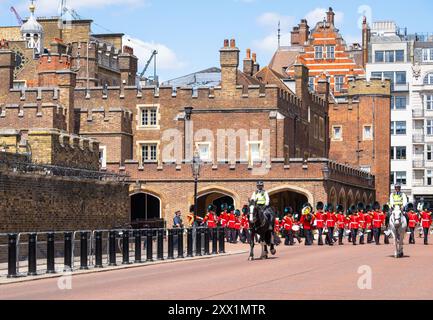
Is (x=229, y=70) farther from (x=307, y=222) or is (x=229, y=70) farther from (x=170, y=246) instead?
(x=170, y=246)

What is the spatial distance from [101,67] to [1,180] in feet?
184

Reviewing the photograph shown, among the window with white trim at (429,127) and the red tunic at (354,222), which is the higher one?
the window with white trim at (429,127)

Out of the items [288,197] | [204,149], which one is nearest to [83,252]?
[204,149]

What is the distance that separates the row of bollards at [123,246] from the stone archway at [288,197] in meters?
20.8

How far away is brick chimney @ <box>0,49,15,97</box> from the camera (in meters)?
61.2

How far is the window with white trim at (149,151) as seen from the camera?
2499 inches

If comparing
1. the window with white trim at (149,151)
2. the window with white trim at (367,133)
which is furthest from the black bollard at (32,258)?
the window with white trim at (367,133)

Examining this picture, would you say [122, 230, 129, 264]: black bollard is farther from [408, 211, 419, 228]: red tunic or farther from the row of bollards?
[408, 211, 419, 228]: red tunic

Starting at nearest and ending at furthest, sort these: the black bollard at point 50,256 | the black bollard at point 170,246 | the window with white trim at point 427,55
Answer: the black bollard at point 50,256 → the black bollard at point 170,246 → the window with white trim at point 427,55

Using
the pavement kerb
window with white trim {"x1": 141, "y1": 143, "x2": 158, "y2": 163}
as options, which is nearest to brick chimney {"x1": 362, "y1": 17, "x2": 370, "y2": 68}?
window with white trim {"x1": 141, "y1": 143, "x2": 158, "y2": 163}

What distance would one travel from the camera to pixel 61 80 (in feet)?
198

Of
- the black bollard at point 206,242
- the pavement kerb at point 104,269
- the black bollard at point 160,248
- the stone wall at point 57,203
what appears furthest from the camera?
the black bollard at point 206,242

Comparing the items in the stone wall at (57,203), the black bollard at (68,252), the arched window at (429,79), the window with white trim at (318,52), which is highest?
the window with white trim at (318,52)

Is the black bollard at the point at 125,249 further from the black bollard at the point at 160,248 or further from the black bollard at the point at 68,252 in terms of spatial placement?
the black bollard at the point at 68,252
